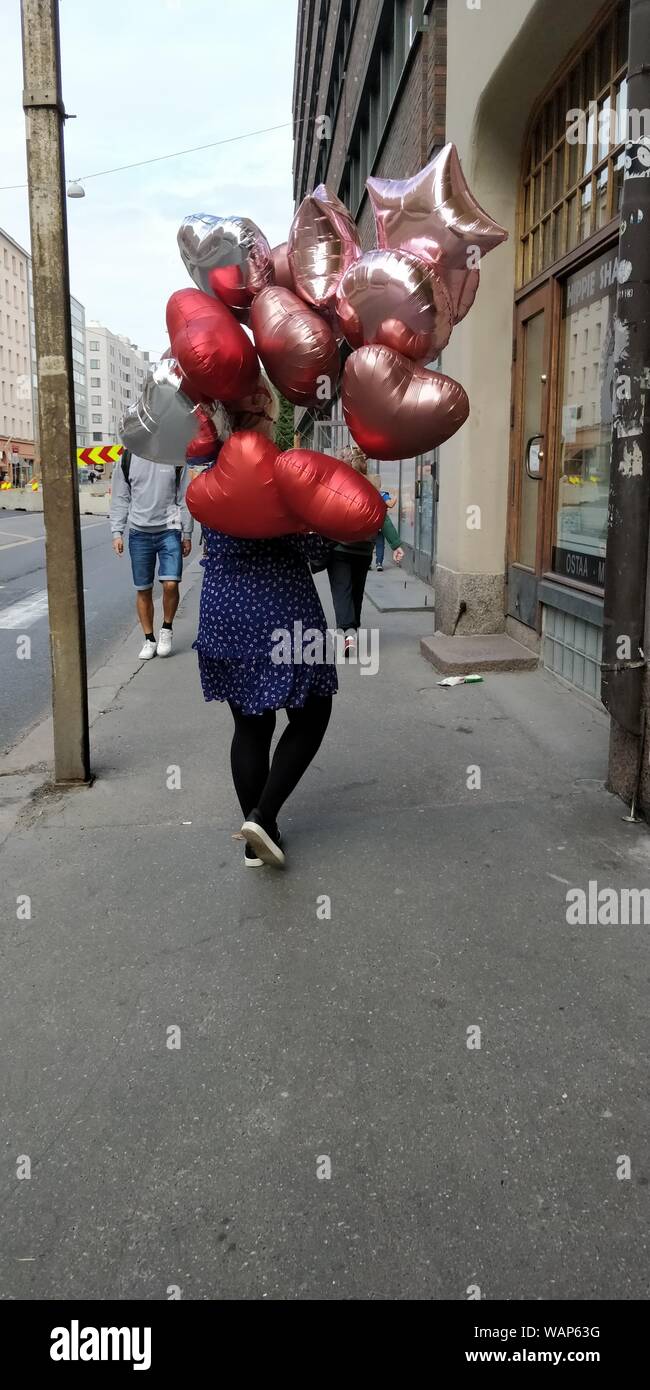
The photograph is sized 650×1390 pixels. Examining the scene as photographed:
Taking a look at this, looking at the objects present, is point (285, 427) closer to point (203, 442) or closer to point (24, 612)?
point (203, 442)

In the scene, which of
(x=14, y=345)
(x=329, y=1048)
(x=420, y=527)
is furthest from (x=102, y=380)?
(x=329, y=1048)

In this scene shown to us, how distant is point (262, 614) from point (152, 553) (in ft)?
15.8

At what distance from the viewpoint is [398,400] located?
8.96 feet

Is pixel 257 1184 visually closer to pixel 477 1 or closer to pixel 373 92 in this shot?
pixel 477 1

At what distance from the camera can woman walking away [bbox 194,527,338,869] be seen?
340 cm

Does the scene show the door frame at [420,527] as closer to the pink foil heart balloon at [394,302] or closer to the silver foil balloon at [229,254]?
the silver foil balloon at [229,254]

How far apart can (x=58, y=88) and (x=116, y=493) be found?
3678 mm

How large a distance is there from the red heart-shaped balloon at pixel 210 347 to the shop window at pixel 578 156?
3148 millimetres

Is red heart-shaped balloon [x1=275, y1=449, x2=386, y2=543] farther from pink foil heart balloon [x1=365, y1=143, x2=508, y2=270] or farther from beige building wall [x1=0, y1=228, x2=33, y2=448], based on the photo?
beige building wall [x1=0, y1=228, x2=33, y2=448]

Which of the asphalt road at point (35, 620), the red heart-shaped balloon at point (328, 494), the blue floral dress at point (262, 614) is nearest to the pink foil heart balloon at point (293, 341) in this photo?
the red heart-shaped balloon at point (328, 494)

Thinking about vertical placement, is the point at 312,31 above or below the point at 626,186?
above

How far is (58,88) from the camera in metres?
4.31

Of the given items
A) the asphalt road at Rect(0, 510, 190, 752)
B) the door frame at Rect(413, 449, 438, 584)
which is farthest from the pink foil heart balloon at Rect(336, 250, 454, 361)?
the door frame at Rect(413, 449, 438, 584)

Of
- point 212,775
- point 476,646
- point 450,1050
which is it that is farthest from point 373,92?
point 450,1050
